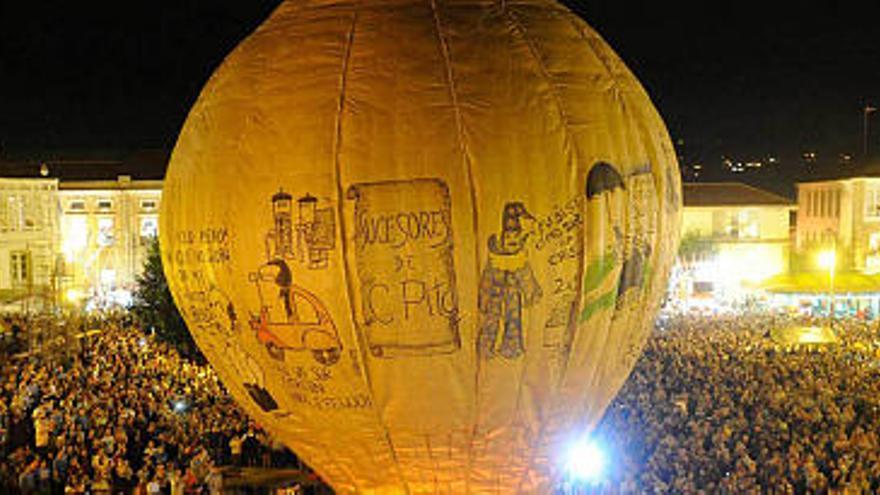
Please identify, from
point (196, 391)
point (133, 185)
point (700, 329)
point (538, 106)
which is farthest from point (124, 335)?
point (133, 185)

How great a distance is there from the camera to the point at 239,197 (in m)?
5.30

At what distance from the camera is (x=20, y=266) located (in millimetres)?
33250

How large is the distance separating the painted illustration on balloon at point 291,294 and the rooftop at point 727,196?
117 ft

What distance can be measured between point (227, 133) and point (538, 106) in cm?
201

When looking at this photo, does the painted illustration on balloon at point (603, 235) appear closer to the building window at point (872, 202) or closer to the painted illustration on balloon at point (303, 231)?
the painted illustration on balloon at point (303, 231)

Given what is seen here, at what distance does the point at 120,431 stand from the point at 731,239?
3228 cm

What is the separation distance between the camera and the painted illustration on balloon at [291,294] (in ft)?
16.8

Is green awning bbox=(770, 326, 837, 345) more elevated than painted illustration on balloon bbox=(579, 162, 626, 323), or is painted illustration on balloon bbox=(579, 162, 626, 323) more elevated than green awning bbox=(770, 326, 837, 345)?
painted illustration on balloon bbox=(579, 162, 626, 323)

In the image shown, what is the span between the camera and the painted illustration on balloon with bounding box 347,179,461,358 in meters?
4.94

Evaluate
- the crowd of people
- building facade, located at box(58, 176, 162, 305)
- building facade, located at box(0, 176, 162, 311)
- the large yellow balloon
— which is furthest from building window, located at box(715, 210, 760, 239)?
the large yellow balloon

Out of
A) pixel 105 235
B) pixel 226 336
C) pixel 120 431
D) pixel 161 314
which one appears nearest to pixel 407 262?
pixel 226 336

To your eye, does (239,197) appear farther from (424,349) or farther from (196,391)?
(196,391)

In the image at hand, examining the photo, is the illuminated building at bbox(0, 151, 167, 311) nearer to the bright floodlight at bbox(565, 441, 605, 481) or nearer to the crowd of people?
the crowd of people

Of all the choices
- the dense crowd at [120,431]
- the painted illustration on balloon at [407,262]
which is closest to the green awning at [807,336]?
the dense crowd at [120,431]
